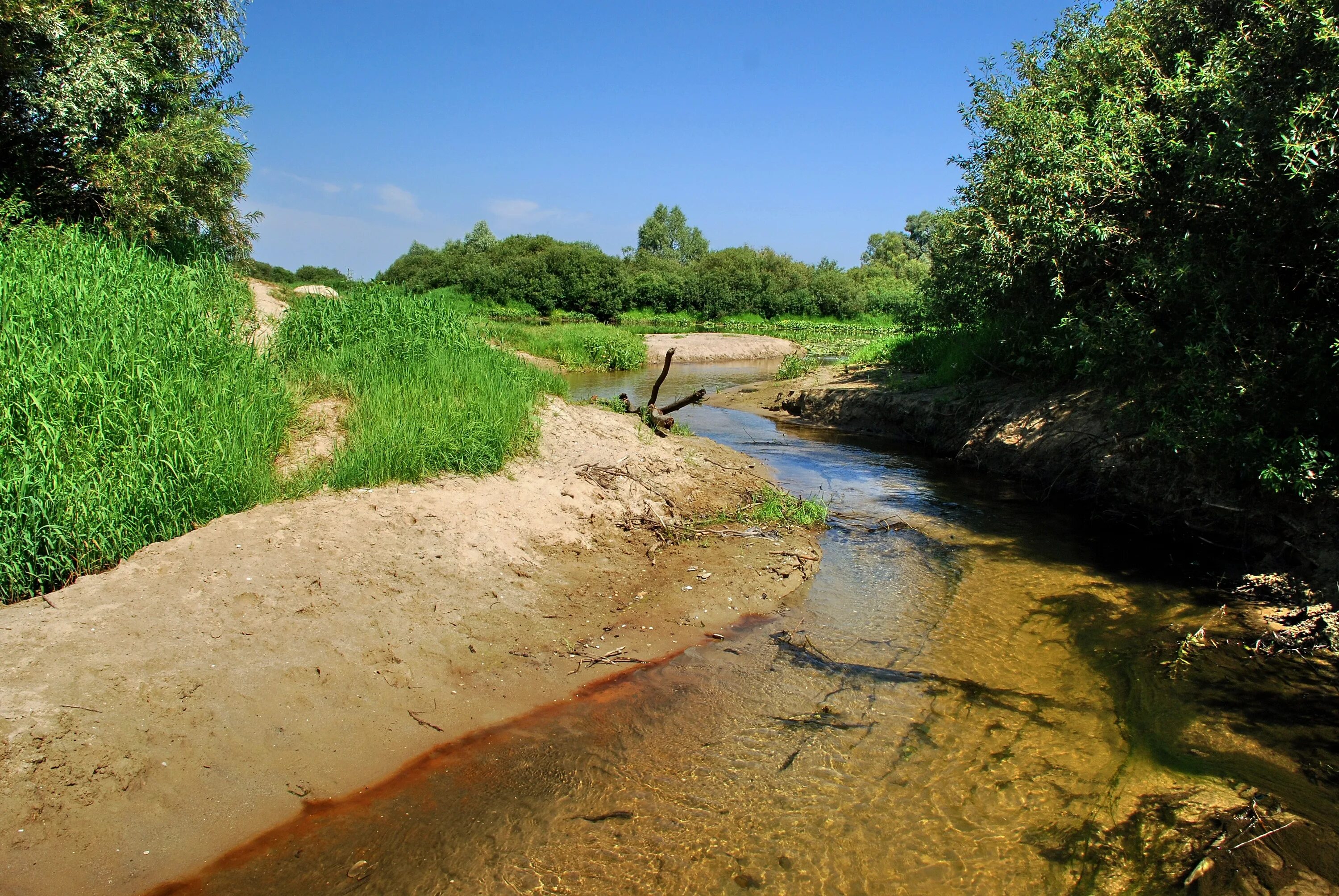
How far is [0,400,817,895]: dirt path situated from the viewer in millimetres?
3615

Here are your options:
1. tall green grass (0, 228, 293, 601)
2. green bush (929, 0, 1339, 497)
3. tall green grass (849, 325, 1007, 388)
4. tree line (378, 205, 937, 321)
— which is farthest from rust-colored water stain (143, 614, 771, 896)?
tree line (378, 205, 937, 321)

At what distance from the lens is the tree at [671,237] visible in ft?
326

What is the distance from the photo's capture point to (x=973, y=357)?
14.8 m

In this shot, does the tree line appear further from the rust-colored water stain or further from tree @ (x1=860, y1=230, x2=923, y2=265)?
the rust-colored water stain

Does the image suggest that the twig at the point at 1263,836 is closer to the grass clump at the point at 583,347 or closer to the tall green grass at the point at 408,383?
the tall green grass at the point at 408,383

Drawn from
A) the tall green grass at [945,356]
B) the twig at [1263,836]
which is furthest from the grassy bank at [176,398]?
the tall green grass at [945,356]

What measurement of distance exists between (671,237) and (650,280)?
4395cm

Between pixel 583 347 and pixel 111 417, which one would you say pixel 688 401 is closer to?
pixel 111 417

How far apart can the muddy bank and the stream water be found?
973mm

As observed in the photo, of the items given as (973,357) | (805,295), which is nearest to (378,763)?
(973,357)

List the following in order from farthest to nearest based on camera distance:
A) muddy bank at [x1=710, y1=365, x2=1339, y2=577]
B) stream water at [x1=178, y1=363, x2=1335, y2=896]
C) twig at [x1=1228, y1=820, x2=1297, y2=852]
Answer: muddy bank at [x1=710, y1=365, x2=1339, y2=577] → twig at [x1=1228, y1=820, x2=1297, y2=852] → stream water at [x1=178, y1=363, x2=1335, y2=896]

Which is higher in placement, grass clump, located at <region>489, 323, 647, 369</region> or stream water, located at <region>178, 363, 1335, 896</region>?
grass clump, located at <region>489, 323, 647, 369</region>

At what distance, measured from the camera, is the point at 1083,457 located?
10.2 m

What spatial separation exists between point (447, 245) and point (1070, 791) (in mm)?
83291
